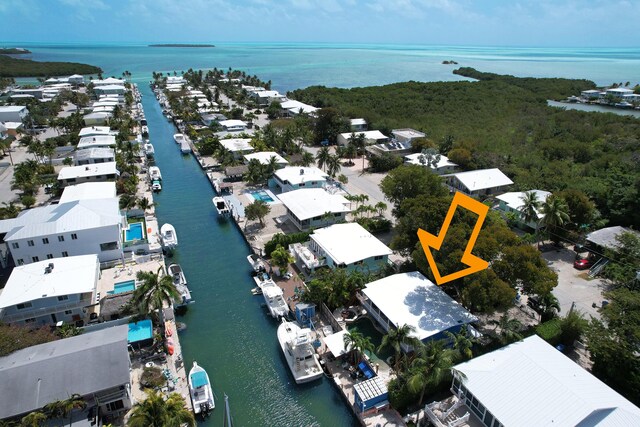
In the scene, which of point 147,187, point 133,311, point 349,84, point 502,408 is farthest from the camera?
point 349,84

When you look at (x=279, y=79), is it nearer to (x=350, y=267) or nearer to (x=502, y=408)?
(x=350, y=267)

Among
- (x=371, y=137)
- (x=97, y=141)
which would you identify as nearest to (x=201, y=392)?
(x=97, y=141)

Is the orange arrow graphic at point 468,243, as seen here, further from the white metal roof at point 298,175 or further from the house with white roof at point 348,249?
the white metal roof at point 298,175

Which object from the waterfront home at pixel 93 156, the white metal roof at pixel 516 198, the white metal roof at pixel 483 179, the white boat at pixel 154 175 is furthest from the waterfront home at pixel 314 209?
the waterfront home at pixel 93 156

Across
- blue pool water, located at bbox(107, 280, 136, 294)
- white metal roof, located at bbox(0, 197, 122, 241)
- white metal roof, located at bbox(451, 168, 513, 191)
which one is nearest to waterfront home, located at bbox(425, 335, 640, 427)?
blue pool water, located at bbox(107, 280, 136, 294)

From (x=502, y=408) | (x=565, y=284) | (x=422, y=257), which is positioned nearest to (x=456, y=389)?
(x=502, y=408)
